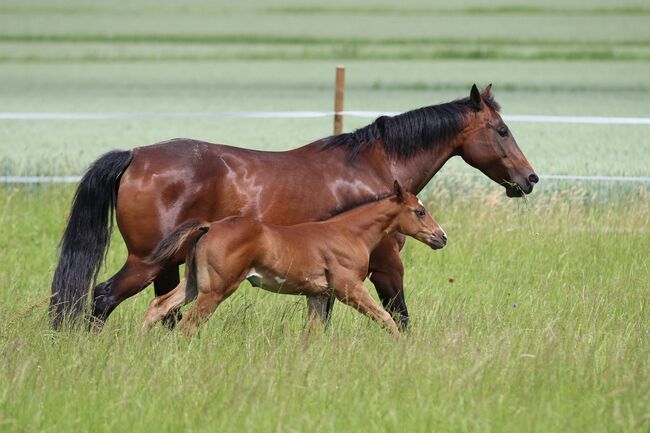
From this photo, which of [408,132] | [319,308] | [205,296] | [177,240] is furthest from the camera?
[408,132]

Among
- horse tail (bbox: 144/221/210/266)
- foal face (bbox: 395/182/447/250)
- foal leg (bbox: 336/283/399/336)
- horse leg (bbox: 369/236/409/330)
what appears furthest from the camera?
horse leg (bbox: 369/236/409/330)

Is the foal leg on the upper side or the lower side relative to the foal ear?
lower

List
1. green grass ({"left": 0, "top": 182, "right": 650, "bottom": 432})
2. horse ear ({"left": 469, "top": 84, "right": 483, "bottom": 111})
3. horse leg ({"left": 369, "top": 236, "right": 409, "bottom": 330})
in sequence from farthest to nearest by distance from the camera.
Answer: horse ear ({"left": 469, "top": 84, "right": 483, "bottom": 111}) → horse leg ({"left": 369, "top": 236, "right": 409, "bottom": 330}) → green grass ({"left": 0, "top": 182, "right": 650, "bottom": 432})

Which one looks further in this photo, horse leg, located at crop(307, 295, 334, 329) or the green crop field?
horse leg, located at crop(307, 295, 334, 329)

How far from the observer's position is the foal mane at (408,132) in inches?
283

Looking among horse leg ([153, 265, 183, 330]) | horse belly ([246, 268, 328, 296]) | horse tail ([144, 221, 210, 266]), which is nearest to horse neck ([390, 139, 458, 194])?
horse belly ([246, 268, 328, 296])

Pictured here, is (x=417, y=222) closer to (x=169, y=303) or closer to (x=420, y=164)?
(x=420, y=164)

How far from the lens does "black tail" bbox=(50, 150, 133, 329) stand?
268 inches

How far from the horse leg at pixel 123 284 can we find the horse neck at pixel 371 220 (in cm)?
111

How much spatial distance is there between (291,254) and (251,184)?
26.3 inches

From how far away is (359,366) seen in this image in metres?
5.81

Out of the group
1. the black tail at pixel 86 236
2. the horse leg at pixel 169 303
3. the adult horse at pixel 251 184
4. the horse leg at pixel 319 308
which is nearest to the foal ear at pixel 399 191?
the adult horse at pixel 251 184

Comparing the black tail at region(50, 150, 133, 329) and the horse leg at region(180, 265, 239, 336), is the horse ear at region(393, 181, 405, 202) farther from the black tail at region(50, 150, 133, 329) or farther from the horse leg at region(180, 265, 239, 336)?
the black tail at region(50, 150, 133, 329)

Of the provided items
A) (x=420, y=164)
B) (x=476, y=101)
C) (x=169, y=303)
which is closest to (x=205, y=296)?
(x=169, y=303)
